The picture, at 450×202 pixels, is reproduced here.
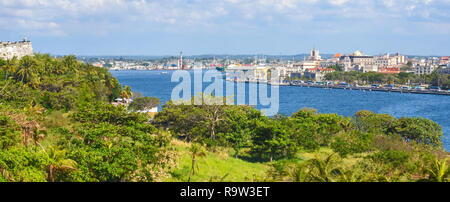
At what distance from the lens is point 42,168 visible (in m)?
7.84

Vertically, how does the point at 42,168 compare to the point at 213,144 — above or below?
above

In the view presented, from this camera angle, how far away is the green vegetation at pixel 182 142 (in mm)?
8297

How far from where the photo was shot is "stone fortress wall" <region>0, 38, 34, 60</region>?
113 feet

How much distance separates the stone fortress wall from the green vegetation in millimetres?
5959

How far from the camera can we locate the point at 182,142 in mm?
16656

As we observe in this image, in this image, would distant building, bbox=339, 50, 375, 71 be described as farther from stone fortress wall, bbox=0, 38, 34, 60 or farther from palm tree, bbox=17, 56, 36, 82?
palm tree, bbox=17, 56, 36, 82

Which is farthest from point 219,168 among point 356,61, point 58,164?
point 356,61

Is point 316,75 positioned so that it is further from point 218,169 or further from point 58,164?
point 58,164

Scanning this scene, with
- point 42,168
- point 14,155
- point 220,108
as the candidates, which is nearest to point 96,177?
point 42,168

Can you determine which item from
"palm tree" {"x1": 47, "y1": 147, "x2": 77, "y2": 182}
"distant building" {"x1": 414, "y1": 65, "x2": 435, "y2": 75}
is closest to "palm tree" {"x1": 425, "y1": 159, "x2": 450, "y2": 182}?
"palm tree" {"x1": 47, "y1": 147, "x2": 77, "y2": 182}

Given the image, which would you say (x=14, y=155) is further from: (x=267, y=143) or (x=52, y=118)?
(x=267, y=143)

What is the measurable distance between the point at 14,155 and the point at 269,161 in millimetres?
10127

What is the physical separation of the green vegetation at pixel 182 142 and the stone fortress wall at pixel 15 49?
596 cm

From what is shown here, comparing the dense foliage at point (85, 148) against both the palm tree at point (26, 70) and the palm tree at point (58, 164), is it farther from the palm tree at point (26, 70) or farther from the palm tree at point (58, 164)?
the palm tree at point (26, 70)
